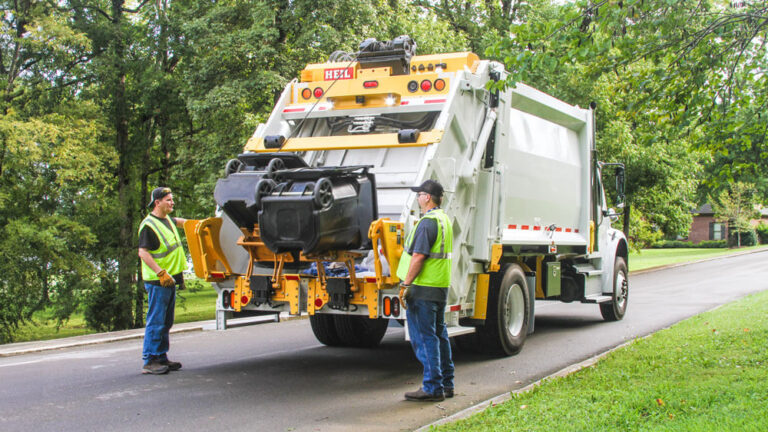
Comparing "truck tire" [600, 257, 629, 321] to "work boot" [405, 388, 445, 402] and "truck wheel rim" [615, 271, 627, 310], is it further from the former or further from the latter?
"work boot" [405, 388, 445, 402]

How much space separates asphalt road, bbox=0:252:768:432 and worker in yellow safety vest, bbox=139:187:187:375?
27 cm

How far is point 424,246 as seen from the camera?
5930 millimetres

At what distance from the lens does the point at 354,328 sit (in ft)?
30.5

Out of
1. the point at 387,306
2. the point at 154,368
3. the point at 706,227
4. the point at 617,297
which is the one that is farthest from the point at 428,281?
the point at 706,227

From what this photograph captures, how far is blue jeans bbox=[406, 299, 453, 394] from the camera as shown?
604 cm

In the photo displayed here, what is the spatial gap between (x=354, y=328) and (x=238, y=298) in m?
2.37

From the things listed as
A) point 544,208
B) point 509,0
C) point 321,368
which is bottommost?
point 321,368

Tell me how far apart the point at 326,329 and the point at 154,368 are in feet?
8.21

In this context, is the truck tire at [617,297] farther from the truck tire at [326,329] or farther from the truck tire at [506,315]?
the truck tire at [326,329]

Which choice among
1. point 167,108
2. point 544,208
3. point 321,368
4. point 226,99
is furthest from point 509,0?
point 321,368

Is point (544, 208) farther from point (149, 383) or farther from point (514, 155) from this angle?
point (149, 383)

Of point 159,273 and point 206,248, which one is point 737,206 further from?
point 159,273

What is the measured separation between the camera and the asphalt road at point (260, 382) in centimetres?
562

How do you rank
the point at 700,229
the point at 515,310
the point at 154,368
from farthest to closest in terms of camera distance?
the point at 700,229, the point at 515,310, the point at 154,368
